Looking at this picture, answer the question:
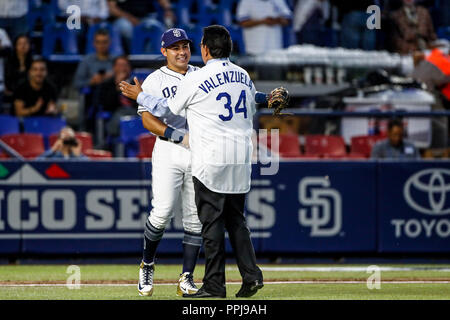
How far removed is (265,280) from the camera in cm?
926

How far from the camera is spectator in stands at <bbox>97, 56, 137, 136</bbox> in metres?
14.0

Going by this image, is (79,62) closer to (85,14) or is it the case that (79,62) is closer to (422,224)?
(85,14)

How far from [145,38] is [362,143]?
422cm

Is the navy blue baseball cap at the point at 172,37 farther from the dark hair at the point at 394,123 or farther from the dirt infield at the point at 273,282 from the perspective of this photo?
the dark hair at the point at 394,123

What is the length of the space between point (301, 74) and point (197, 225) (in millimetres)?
8009

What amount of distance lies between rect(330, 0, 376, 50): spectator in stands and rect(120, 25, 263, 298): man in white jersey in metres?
9.46

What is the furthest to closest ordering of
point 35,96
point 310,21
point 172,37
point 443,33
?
point 443,33, point 310,21, point 35,96, point 172,37

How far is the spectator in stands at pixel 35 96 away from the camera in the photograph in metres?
14.0

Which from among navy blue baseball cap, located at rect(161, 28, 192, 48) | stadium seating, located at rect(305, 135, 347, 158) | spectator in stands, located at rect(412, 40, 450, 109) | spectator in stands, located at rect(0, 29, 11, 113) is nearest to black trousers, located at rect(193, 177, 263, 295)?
navy blue baseball cap, located at rect(161, 28, 192, 48)

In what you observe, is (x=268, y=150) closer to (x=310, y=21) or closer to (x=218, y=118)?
(x=310, y=21)

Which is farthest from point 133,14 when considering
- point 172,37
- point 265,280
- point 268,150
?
point 172,37

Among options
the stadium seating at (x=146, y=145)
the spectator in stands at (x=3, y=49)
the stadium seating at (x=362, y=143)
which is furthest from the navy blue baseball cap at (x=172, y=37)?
the spectator in stands at (x=3, y=49)
